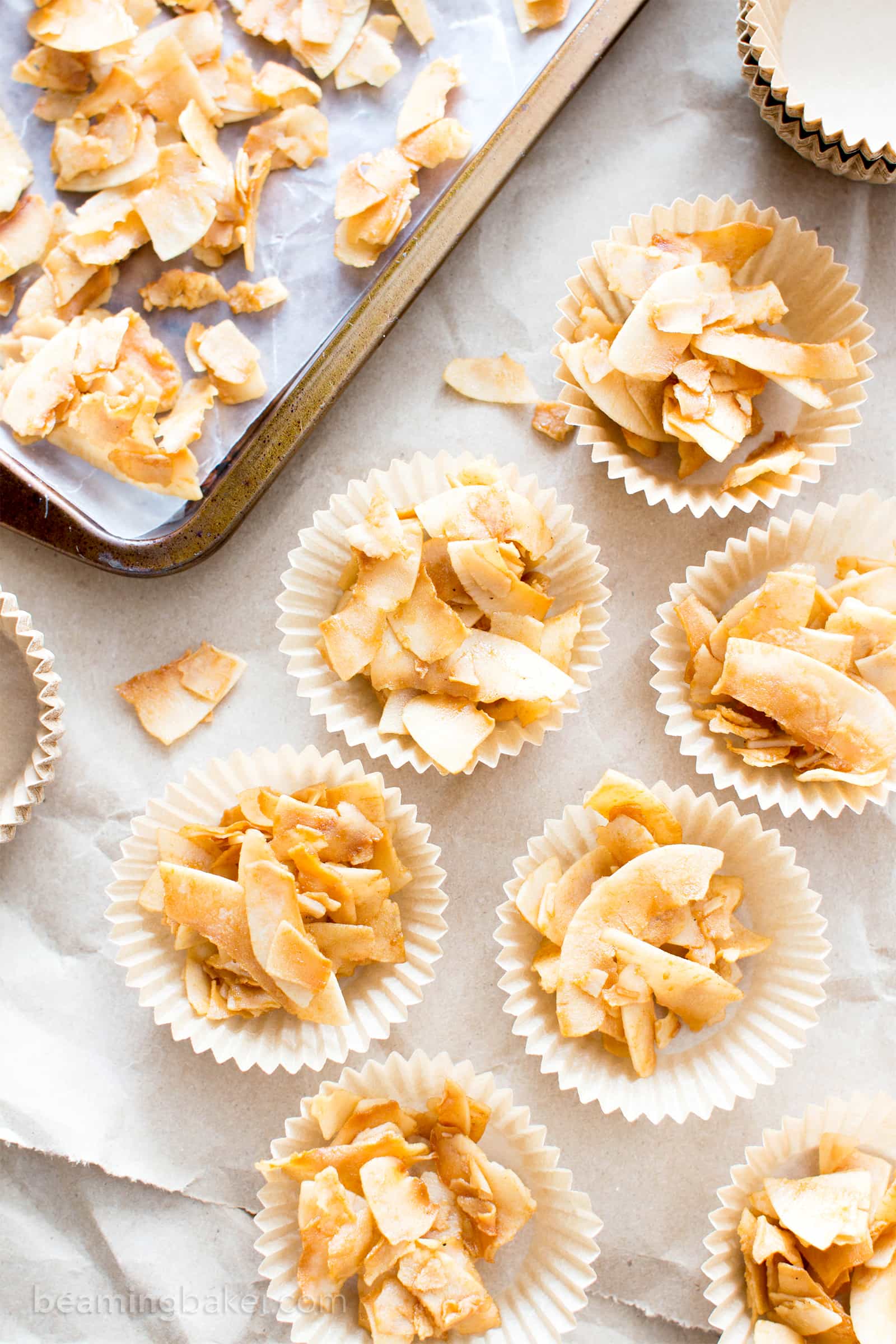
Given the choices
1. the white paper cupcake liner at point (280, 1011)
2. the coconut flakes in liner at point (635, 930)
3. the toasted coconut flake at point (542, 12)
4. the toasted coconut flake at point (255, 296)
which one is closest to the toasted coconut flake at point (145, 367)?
the toasted coconut flake at point (255, 296)

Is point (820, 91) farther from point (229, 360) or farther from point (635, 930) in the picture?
point (635, 930)

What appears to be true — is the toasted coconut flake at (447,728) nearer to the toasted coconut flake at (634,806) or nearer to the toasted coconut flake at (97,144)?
the toasted coconut flake at (634,806)

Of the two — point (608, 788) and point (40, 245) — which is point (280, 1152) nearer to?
point (608, 788)

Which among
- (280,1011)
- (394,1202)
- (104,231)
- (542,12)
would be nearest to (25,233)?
(104,231)

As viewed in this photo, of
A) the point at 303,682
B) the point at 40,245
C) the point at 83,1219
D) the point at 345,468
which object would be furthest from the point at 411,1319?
the point at 40,245

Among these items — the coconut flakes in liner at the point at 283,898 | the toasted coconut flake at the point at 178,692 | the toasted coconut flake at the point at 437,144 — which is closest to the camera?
the coconut flakes in liner at the point at 283,898

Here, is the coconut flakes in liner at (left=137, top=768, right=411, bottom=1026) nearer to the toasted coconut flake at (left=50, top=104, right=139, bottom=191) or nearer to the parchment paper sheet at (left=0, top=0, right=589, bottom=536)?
the parchment paper sheet at (left=0, top=0, right=589, bottom=536)
